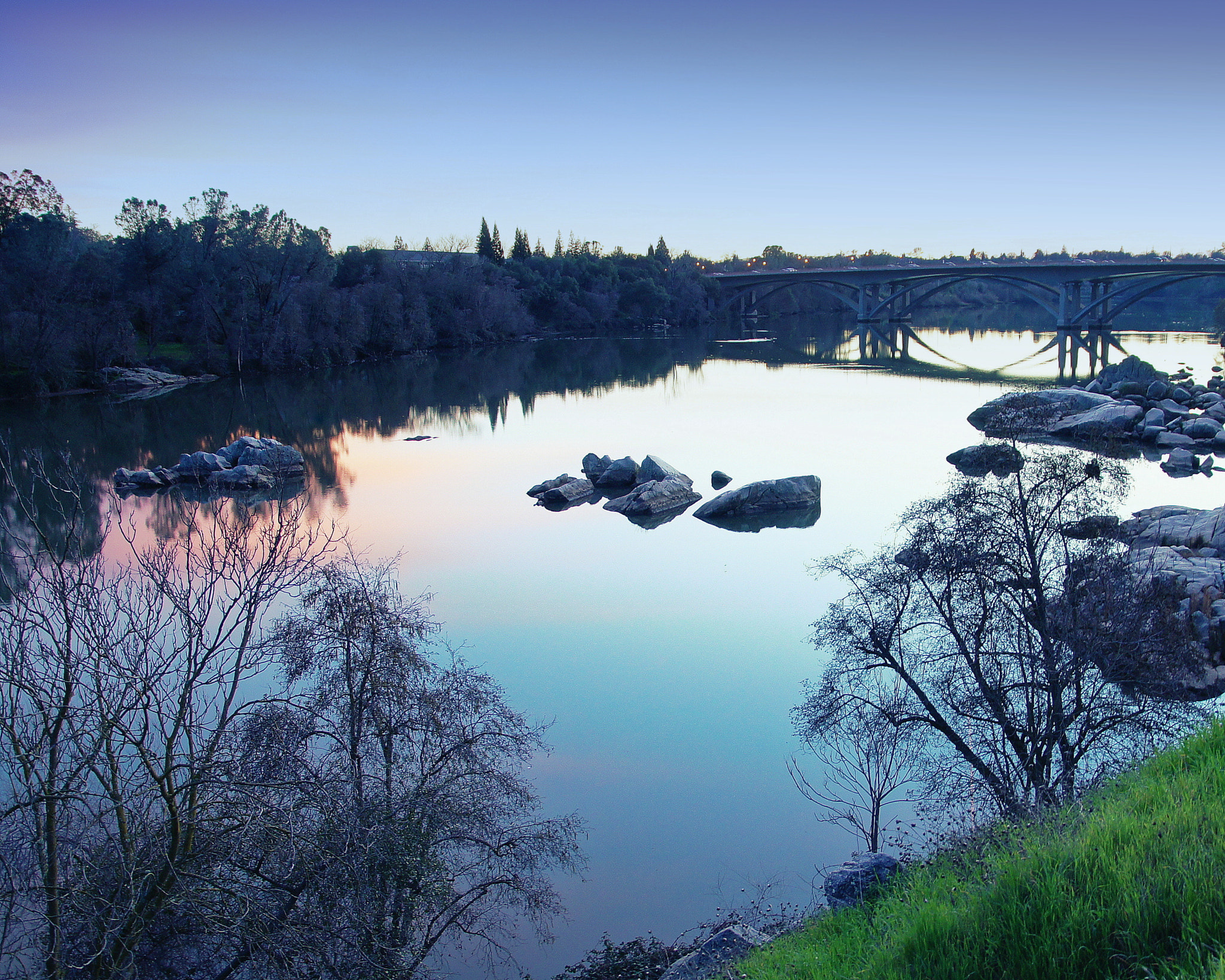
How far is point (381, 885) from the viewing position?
25.2 ft

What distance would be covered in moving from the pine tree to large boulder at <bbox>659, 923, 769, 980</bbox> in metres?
104

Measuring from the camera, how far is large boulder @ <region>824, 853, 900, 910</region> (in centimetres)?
750

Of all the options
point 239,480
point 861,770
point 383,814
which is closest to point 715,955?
point 383,814

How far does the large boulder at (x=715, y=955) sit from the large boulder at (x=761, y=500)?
17.3 m

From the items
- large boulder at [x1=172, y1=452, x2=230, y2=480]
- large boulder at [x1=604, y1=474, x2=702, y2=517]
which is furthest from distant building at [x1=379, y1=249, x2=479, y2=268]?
large boulder at [x1=604, y1=474, x2=702, y2=517]

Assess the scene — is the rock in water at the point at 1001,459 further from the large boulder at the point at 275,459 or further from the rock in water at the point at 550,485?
the large boulder at the point at 275,459

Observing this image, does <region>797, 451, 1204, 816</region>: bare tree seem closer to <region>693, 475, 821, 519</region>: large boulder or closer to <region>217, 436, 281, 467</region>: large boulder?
<region>693, 475, 821, 519</region>: large boulder

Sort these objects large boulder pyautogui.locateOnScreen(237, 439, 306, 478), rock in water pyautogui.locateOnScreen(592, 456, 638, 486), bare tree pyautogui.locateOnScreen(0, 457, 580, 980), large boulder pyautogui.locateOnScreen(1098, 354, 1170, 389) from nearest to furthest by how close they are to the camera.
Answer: bare tree pyautogui.locateOnScreen(0, 457, 580, 980) < rock in water pyautogui.locateOnScreen(592, 456, 638, 486) < large boulder pyautogui.locateOnScreen(237, 439, 306, 478) < large boulder pyautogui.locateOnScreen(1098, 354, 1170, 389)

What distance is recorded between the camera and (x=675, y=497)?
25.7 meters

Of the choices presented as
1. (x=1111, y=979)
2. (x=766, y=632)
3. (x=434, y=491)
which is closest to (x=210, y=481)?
(x=434, y=491)

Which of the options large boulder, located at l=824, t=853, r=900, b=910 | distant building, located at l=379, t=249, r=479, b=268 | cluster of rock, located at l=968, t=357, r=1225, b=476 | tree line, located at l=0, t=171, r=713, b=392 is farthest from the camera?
distant building, located at l=379, t=249, r=479, b=268

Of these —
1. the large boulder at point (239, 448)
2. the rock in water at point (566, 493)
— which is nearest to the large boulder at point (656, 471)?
the rock in water at point (566, 493)

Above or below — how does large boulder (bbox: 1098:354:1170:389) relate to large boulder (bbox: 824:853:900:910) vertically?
above

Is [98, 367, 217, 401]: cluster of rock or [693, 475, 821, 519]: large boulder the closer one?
[693, 475, 821, 519]: large boulder
